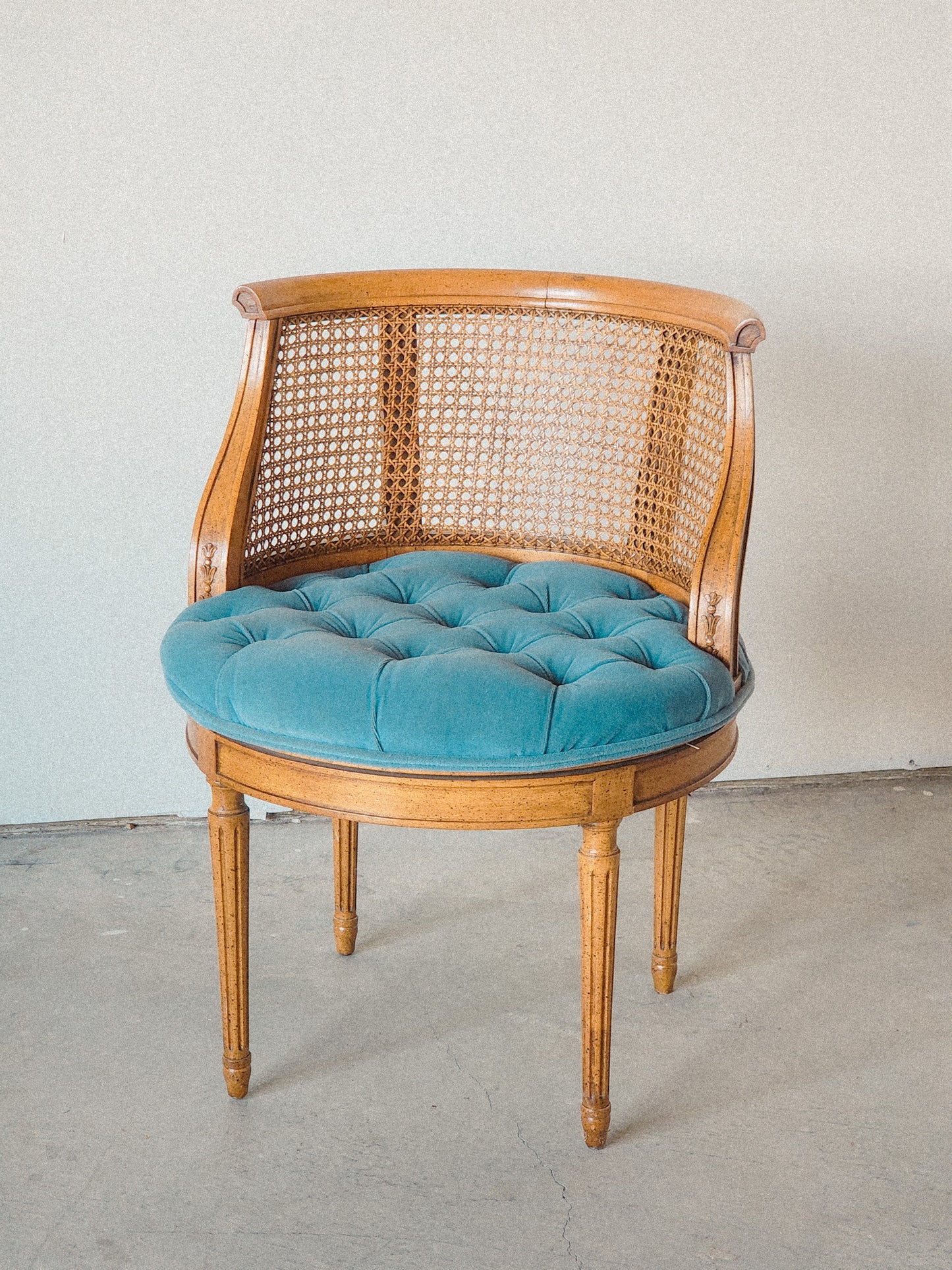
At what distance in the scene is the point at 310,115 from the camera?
1.88 m

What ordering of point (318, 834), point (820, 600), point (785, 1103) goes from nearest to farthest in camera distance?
point (785, 1103) < point (318, 834) < point (820, 600)

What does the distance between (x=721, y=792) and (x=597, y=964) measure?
989 mm

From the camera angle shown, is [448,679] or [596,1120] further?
[596,1120]

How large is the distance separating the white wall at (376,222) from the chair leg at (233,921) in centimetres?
73

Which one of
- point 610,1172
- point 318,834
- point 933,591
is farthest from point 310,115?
point 610,1172

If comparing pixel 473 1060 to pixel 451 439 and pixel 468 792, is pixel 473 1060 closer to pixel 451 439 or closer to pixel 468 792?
pixel 468 792

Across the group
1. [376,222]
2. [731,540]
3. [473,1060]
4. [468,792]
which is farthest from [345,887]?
[376,222]

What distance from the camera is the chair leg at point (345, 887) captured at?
1.71 m

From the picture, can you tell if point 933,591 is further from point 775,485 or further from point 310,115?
point 310,115

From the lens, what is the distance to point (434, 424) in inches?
71.0

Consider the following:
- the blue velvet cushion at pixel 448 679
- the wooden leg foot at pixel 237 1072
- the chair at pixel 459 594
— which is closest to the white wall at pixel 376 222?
the chair at pixel 459 594

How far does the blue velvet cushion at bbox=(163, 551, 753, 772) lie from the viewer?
1191mm

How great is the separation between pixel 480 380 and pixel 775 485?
68 cm

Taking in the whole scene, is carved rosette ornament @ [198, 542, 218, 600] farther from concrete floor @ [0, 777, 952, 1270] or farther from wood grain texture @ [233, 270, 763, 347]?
concrete floor @ [0, 777, 952, 1270]
